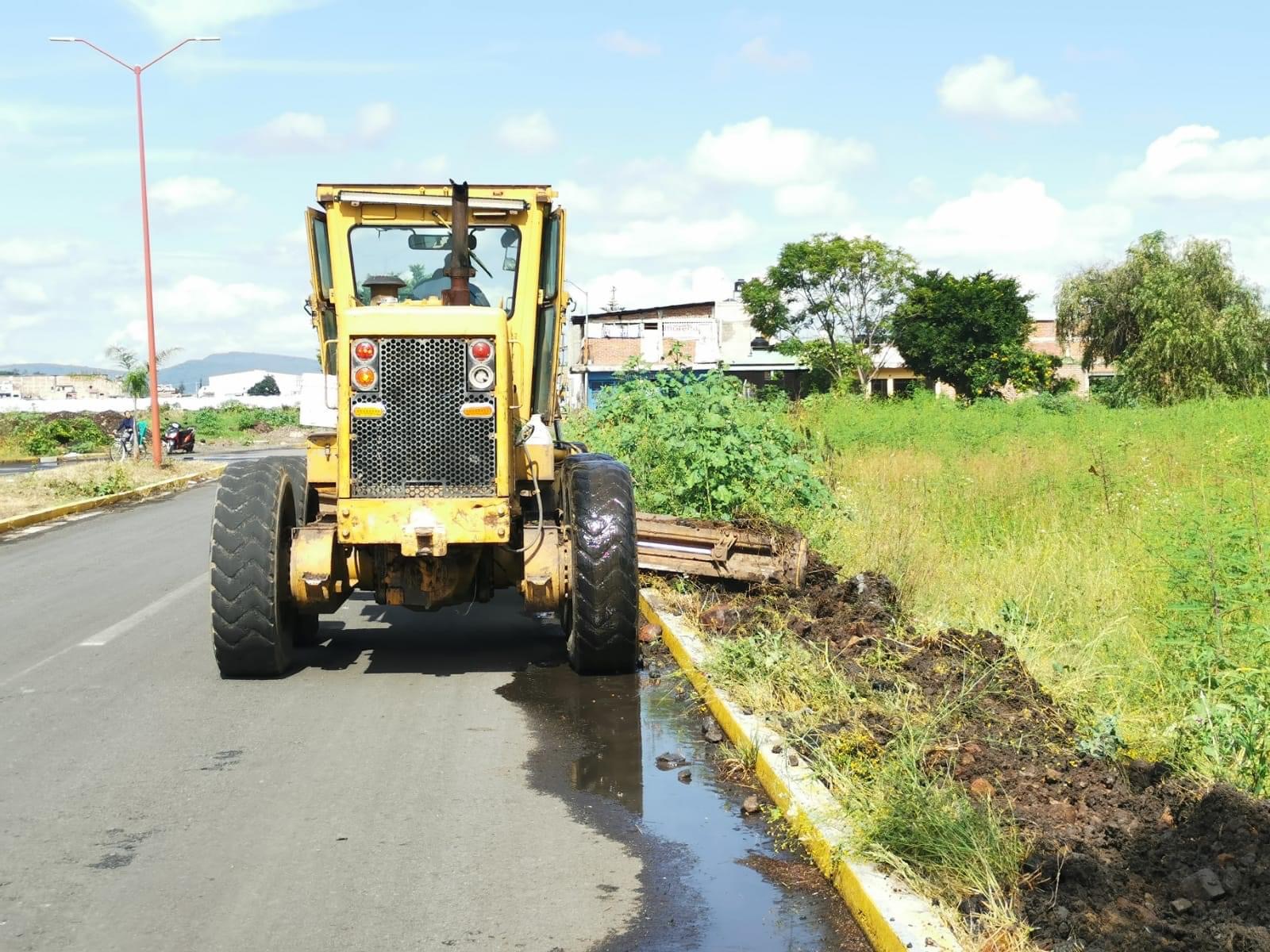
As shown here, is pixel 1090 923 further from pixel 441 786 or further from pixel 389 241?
pixel 389 241

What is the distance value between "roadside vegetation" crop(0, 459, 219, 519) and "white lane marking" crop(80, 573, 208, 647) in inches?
356

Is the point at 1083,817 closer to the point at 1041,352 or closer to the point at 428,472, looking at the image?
the point at 428,472

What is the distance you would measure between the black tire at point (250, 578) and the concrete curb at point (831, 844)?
276 cm

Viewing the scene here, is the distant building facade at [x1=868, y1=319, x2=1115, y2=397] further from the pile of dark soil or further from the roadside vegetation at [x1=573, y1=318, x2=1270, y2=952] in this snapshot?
the pile of dark soil

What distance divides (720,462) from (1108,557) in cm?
375

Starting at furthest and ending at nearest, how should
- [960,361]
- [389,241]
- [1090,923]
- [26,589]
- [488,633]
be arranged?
[960,361]
[26,589]
[488,633]
[389,241]
[1090,923]

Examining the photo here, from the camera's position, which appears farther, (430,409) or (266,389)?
(266,389)

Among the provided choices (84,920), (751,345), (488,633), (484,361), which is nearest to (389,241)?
(484,361)

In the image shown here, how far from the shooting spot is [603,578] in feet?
28.6

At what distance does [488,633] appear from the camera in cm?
1078

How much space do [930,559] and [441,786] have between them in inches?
231

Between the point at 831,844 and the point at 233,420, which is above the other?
the point at 831,844

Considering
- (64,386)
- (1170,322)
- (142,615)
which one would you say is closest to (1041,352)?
(1170,322)

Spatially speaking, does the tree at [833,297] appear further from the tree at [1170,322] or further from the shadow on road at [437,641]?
the shadow on road at [437,641]
